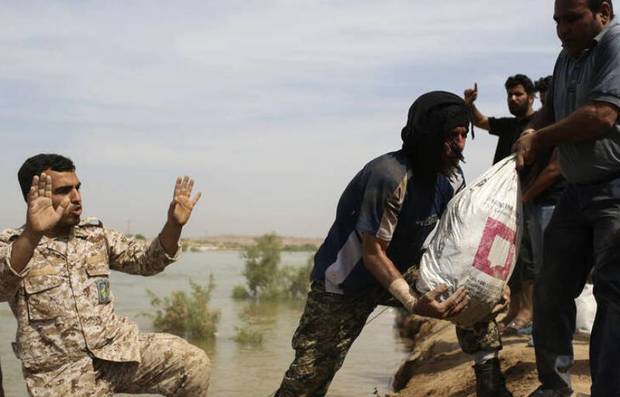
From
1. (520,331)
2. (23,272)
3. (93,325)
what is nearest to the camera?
(23,272)

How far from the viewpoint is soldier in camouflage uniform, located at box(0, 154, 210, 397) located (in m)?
4.41

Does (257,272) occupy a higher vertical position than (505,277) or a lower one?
lower

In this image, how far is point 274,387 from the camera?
10938mm

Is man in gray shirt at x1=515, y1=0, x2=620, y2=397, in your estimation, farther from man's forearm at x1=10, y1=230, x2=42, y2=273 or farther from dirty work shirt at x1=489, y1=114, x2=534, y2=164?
dirty work shirt at x1=489, y1=114, x2=534, y2=164

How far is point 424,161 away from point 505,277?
0.69 meters

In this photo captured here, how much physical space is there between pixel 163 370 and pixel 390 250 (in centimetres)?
137

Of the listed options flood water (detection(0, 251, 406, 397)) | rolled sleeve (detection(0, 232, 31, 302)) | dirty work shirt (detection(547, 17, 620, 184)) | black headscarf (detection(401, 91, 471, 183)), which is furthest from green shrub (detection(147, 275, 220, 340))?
dirty work shirt (detection(547, 17, 620, 184))

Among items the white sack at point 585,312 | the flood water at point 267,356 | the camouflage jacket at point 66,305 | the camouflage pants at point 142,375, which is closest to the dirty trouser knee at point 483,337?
the camouflage pants at point 142,375

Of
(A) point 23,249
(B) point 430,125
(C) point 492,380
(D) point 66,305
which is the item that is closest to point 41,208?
(A) point 23,249

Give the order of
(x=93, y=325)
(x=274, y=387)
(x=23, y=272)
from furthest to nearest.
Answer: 1. (x=274, y=387)
2. (x=93, y=325)
3. (x=23, y=272)

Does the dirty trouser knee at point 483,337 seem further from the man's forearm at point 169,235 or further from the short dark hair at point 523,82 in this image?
the short dark hair at point 523,82

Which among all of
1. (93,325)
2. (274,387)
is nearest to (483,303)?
(93,325)

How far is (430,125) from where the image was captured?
4320mm

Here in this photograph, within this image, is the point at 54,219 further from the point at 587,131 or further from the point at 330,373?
the point at 587,131
